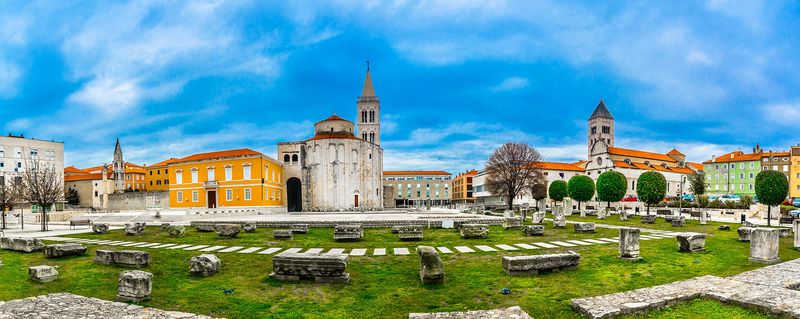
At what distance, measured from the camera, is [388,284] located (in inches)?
387

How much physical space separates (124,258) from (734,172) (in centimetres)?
11688

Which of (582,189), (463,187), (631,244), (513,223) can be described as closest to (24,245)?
(631,244)

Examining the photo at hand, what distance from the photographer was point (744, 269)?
442 inches

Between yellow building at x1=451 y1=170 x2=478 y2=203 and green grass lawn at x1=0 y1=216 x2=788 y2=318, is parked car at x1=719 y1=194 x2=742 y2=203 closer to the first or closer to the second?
green grass lawn at x1=0 y1=216 x2=788 y2=318

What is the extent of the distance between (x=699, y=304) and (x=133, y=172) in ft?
384

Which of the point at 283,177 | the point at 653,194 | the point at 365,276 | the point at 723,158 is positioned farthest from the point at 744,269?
the point at 723,158

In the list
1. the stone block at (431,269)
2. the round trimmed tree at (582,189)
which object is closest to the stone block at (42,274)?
the stone block at (431,269)

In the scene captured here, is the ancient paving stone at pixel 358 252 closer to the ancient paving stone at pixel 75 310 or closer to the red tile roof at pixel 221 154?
the ancient paving stone at pixel 75 310

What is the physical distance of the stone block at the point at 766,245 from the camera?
12.1m

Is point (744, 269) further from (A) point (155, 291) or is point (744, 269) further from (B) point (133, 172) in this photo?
(B) point (133, 172)

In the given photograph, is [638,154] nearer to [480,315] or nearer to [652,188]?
[652,188]

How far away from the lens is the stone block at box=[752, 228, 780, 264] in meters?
12.1

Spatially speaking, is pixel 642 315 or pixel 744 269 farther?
pixel 744 269

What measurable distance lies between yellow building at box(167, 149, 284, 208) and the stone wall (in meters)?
28.5
